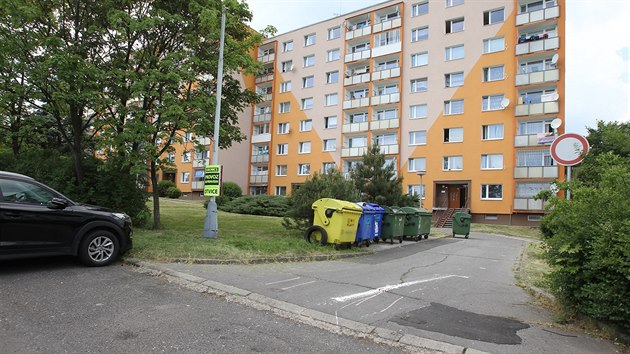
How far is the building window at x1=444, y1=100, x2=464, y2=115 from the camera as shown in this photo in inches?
1374

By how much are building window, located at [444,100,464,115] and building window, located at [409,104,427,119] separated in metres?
1.87

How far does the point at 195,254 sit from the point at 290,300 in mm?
3502

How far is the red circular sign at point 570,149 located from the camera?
7.07m

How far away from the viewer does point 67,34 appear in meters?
12.9

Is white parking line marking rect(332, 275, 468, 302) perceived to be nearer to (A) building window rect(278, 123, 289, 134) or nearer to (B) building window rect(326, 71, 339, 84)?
(B) building window rect(326, 71, 339, 84)

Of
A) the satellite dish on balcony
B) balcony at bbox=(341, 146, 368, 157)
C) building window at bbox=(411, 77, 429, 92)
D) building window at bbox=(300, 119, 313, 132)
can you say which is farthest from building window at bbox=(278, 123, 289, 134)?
the satellite dish on balcony

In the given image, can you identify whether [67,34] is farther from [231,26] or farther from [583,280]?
[583,280]

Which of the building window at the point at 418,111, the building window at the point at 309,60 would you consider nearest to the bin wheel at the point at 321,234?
the building window at the point at 418,111

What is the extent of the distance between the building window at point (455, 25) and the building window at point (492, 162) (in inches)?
452

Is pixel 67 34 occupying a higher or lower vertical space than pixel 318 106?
lower

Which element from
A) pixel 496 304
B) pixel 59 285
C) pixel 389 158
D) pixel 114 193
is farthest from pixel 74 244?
pixel 389 158

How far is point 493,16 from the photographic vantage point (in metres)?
34.4

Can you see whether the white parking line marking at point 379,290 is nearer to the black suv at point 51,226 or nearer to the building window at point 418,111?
the black suv at point 51,226

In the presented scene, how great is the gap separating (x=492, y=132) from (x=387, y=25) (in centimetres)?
1467
